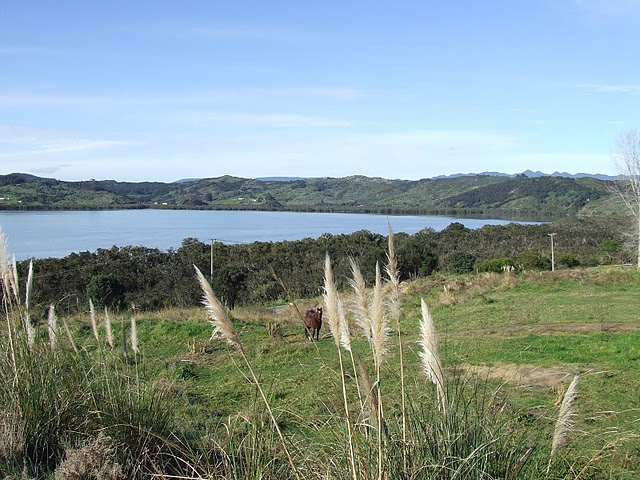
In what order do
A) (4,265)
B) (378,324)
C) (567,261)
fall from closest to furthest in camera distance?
(378,324) → (4,265) → (567,261)

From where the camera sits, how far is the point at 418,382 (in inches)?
240

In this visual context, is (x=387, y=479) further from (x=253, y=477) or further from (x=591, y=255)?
(x=591, y=255)

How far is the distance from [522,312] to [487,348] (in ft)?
16.1

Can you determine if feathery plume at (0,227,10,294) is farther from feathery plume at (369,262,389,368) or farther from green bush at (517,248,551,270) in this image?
green bush at (517,248,551,270)

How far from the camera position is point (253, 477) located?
2.54 metres

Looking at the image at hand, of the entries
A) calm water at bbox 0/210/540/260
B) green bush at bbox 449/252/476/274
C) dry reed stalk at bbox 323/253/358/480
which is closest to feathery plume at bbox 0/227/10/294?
dry reed stalk at bbox 323/253/358/480

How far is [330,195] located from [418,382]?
456ft

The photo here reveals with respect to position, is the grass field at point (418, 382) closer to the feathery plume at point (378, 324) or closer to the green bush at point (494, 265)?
the feathery plume at point (378, 324)

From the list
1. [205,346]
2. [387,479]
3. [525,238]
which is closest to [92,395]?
[387,479]

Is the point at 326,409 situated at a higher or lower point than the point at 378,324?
lower

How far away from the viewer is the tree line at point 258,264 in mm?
28297

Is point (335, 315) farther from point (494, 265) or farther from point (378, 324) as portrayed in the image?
point (494, 265)

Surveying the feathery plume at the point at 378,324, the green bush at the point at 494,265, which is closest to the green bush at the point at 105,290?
the green bush at the point at 494,265

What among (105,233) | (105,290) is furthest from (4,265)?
(105,233)
